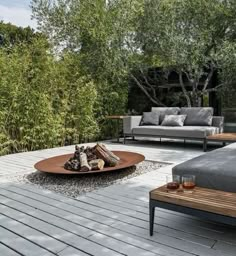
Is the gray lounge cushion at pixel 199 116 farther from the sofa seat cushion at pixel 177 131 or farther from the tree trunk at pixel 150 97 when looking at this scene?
the tree trunk at pixel 150 97

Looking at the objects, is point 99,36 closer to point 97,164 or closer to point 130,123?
point 130,123

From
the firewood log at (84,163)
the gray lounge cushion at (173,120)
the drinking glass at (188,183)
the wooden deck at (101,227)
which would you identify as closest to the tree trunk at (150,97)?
the gray lounge cushion at (173,120)

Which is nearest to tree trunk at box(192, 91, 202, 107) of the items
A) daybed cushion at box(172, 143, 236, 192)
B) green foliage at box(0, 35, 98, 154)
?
green foliage at box(0, 35, 98, 154)

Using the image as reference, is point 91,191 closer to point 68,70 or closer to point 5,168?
point 5,168

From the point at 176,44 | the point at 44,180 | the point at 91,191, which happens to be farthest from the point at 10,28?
the point at 91,191

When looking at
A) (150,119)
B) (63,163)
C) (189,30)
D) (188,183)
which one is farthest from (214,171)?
(189,30)

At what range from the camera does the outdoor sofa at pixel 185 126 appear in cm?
600

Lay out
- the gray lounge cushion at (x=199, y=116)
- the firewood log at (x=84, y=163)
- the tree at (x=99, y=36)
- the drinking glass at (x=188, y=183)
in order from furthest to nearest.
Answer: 1. the tree at (x=99, y=36)
2. the gray lounge cushion at (x=199, y=116)
3. the firewood log at (x=84, y=163)
4. the drinking glass at (x=188, y=183)

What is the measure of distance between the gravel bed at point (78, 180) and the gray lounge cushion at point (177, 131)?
5.81 ft

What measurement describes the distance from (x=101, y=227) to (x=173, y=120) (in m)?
4.49

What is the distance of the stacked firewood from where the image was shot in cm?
395

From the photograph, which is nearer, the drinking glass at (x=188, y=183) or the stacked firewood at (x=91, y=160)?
the drinking glass at (x=188, y=183)

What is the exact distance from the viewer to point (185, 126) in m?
6.51

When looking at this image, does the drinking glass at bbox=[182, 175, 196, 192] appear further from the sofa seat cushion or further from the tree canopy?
the tree canopy
